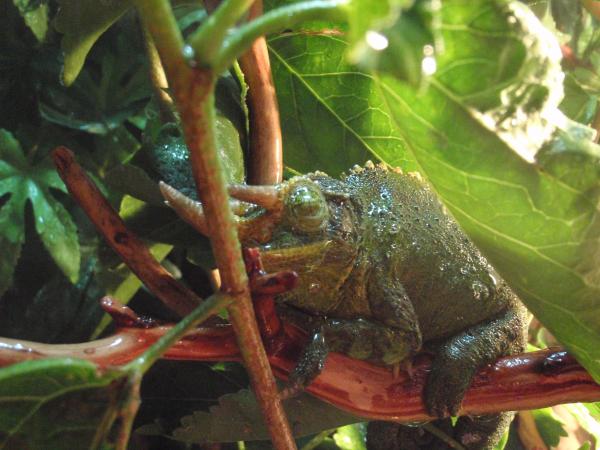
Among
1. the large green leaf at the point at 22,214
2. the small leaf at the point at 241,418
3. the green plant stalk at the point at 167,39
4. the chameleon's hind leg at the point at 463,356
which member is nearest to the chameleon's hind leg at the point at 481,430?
the chameleon's hind leg at the point at 463,356

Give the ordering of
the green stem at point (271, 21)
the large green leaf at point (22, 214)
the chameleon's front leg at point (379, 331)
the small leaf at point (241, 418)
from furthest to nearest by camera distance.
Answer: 1. the large green leaf at point (22, 214)
2. the small leaf at point (241, 418)
3. the chameleon's front leg at point (379, 331)
4. the green stem at point (271, 21)

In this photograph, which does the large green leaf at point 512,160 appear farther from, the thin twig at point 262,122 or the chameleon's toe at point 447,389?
the thin twig at point 262,122

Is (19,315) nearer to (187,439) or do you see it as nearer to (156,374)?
(156,374)

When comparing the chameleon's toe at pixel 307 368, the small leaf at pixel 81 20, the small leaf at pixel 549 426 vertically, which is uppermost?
the small leaf at pixel 81 20

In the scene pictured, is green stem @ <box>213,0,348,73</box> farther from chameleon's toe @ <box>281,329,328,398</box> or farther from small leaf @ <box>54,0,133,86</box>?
small leaf @ <box>54,0,133,86</box>

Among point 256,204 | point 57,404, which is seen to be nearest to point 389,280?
point 256,204

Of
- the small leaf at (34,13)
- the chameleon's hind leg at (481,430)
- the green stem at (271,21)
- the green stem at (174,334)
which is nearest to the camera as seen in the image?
the green stem at (271,21)

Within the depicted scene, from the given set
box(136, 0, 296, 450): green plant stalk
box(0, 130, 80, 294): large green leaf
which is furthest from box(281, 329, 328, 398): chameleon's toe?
box(0, 130, 80, 294): large green leaf
